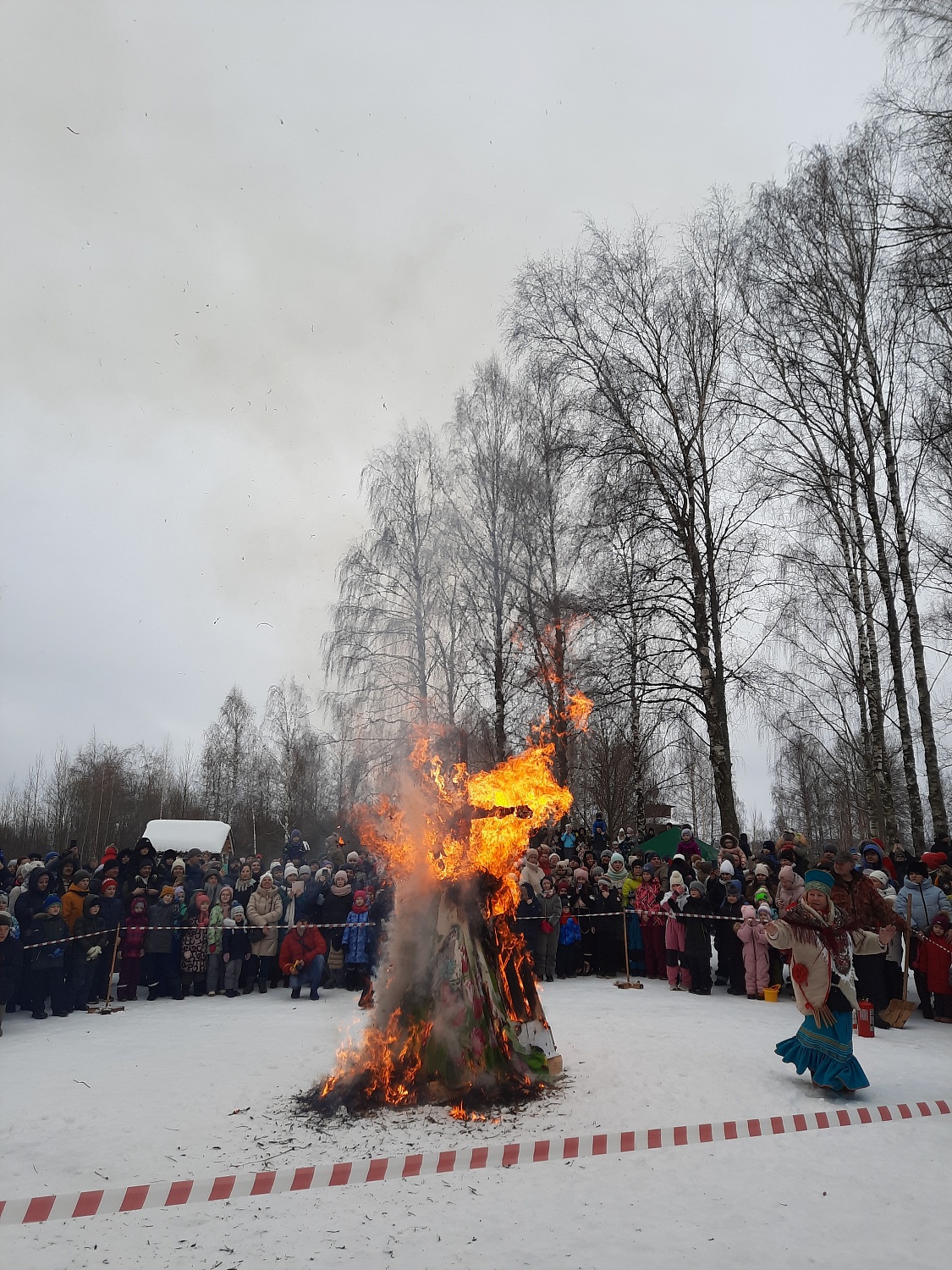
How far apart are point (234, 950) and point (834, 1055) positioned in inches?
A: 345

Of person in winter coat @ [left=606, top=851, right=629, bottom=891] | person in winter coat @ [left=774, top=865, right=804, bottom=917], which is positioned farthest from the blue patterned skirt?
person in winter coat @ [left=606, top=851, right=629, bottom=891]

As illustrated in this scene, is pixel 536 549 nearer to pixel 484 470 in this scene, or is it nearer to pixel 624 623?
pixel 484 470

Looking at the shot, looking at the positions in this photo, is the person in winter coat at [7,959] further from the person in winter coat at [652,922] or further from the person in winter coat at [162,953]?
the person in winter coat at [652,922]

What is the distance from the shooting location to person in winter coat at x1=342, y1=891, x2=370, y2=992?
12.4m

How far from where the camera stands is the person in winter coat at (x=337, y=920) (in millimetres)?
12773

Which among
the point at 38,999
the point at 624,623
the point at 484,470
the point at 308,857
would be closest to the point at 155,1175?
the point at 38,999

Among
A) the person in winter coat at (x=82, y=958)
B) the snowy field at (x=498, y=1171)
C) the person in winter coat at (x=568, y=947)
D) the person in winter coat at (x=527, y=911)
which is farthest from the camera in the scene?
the person in winter coat at (x=568, y=947)

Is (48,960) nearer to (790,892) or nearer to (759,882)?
(790,892)

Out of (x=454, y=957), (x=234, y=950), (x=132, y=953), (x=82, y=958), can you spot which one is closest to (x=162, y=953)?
(x=132, y=953)

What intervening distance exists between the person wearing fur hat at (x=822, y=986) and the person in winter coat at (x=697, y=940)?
4923 millimetres

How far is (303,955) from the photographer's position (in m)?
12.3

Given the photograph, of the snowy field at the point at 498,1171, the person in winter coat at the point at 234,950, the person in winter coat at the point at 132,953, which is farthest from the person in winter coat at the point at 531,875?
the person in winter coat at the point at 132,953

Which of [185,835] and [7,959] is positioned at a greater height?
[185,835]

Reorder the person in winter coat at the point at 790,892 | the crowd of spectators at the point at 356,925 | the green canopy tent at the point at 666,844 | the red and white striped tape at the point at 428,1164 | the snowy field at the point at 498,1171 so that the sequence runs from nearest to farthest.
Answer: the snowy field at the point at 498,1171, the red and white striped tape at the point at 428,1164, the person in winter coat at the point at 790,892, the crowd of spectators at the point at 356,925, the green canopy tent at the point at 666,844
